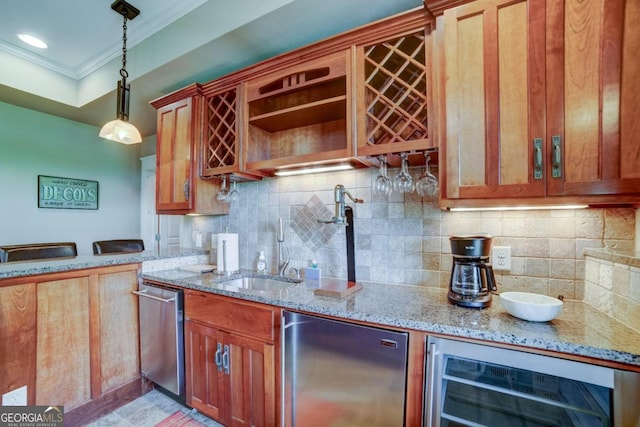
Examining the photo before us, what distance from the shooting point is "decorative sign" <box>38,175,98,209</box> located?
3197mm

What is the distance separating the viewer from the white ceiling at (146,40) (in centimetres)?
161

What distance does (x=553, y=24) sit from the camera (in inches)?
41.8

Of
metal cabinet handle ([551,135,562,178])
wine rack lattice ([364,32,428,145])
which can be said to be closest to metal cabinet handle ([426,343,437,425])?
metal cabinet handle ([551,135,562,178])

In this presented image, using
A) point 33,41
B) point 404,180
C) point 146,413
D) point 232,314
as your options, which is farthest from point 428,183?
point 33,41

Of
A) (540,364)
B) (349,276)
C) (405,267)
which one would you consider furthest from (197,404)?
(540,364)

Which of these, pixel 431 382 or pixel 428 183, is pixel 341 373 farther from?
pixel 428 183

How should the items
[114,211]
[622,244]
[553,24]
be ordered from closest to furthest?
[553,24] < [622,244] < [114,211]

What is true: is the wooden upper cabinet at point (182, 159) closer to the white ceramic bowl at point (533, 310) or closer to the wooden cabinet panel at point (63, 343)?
the wooden cabinet panel at point (63, 343)

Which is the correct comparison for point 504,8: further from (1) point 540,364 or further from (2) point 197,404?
(2) point 197,404

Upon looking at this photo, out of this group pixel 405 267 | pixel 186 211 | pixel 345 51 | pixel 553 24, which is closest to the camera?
pixel 553 24

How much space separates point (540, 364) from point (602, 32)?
1199mm

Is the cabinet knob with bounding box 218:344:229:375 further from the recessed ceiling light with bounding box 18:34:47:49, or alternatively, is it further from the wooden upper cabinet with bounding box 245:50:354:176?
the recessed ceiling light with bounding box 18:34:47:49

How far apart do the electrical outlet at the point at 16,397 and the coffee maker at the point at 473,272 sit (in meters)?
2.36

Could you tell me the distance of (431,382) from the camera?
1.03 metres
